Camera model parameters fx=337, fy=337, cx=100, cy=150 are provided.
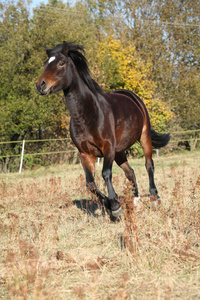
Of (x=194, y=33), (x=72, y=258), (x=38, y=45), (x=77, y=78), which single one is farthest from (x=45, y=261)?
(x=194, y=33)

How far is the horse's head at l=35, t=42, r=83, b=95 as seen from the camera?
4.57 metres

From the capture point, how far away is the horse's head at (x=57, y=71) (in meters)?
4.57

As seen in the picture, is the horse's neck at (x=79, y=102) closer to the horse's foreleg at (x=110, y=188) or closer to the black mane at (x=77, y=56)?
the black mane at (x=77, y=56)

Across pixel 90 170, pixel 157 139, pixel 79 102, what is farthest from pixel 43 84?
pixel 157 139

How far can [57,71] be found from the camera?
189 inches

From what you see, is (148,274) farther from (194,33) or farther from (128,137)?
(194,33)

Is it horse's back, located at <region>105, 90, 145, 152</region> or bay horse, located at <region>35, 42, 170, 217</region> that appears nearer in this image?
bay horse, located at <region>35, 42, 170, 217</region>

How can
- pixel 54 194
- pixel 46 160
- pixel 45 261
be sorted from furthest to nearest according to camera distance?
1. pixel 46 160
2. pixel 54 194
3. pixel 45 261

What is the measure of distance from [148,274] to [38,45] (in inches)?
710

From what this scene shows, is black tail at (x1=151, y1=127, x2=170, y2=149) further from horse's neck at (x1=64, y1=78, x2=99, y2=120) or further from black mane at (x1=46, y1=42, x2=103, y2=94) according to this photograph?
horse's neck at (x1=64, y1=78, x2=99, y2=120)

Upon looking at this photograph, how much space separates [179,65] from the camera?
25.0m

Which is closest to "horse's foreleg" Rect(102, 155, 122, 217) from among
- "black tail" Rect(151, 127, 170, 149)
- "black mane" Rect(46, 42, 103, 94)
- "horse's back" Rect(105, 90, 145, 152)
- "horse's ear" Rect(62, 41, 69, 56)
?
"horse's back" Rect(105, 90, 145, 152)

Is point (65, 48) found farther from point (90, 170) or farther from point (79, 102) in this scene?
point (90, 170)

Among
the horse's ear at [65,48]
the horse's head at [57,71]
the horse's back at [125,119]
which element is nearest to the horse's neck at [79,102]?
the horse's head at [57,71]
